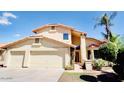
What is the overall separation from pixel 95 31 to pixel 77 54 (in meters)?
3.61

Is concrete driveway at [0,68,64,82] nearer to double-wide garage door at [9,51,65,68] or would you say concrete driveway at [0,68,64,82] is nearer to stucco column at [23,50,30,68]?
double-wide garage door at [9,51,65,68]

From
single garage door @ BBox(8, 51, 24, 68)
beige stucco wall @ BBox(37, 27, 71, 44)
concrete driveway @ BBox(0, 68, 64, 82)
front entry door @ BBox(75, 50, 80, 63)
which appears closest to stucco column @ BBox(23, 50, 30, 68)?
single garage door @ BBox(8, 51, 24, 68)

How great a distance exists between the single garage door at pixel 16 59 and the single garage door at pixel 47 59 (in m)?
1.16

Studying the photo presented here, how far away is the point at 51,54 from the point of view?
19.7m

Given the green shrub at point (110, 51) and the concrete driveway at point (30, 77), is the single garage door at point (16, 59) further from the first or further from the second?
the green shrub at point (110, 51)

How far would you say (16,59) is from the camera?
2042 cm

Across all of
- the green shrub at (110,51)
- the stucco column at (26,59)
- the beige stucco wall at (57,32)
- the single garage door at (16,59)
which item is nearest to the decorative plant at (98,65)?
the green shrub at (110,51)

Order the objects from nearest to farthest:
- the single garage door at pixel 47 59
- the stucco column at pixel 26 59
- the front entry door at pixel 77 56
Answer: the single garage door at pixel 47 59
the stucco column at pixel 26 59
the front entry door at pixel 77 56

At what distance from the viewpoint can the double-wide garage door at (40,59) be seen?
19328 millimetres

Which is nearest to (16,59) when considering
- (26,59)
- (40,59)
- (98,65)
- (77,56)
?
(26,59)

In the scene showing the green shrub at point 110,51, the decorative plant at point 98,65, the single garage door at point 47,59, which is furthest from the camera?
the single garage door at point 47,59

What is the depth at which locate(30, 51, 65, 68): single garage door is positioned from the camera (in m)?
19.3

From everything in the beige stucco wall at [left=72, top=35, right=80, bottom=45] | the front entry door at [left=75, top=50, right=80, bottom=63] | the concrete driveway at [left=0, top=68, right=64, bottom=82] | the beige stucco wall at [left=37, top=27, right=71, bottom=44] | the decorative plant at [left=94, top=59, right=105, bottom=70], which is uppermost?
the beige stucco wall at [left=37, top=27, right=71, bottom=44]
